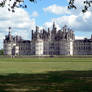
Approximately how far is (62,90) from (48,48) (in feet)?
456

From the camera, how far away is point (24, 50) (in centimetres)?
15812

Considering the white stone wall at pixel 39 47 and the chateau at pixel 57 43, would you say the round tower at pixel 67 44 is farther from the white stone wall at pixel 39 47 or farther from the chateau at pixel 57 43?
the white stone wall at pixel 39 47

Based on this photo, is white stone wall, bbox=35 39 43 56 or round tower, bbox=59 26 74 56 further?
white stone wall, bbox=35 39 43 56

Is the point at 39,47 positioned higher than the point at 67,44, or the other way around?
the point at 67,44

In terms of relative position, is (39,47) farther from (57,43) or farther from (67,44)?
(67,44)

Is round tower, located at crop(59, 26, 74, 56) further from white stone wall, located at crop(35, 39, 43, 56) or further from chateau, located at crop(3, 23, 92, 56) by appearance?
white stone wall, located at crop(35, 39, 43, 56)

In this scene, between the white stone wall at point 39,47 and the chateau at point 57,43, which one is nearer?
the chateau at point 57,43

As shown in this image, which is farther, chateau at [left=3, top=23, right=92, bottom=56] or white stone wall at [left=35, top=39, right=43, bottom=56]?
white stone wall at [left=35, top=39, right=43, bottom=56]

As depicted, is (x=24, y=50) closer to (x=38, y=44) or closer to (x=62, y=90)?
(x=38, y=44)

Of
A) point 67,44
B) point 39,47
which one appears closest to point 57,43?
point 67,44

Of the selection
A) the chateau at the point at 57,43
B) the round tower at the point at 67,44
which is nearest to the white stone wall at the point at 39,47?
the chateau at the point at 57,43

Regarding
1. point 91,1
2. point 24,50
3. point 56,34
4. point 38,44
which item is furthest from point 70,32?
point 91,1


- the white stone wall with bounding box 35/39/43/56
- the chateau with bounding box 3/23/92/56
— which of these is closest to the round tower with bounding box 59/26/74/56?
the chateau with bounding box 3/23/92/56

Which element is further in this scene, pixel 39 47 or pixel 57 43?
pixel 39 47
